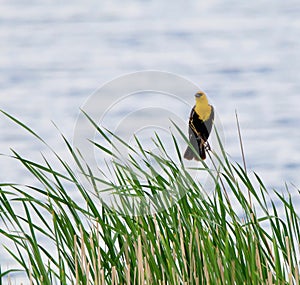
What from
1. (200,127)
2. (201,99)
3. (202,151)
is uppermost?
(201,99)

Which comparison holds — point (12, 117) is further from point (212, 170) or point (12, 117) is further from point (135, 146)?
point (212, 170)

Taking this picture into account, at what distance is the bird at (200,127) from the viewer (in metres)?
3.27

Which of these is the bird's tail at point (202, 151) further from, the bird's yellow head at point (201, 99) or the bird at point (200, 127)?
the bird's yellow head at point (201, 99)

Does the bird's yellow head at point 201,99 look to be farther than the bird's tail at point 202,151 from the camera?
Yes

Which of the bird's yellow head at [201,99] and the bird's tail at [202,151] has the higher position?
the bird's yellow head at [201,99]

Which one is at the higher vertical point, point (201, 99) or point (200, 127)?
point (201, 99)

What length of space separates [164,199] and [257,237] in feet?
1.46

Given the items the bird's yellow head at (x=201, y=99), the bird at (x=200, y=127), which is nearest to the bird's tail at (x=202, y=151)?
the bird at (x=200, y=127)

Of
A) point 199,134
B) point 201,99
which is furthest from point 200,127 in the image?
point 201,99

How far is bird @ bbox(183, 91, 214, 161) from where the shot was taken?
3.27 metres

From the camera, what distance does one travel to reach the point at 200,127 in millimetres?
3594

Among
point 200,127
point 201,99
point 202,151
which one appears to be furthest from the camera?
point 201,99

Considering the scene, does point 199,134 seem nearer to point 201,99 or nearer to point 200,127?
point 200,127

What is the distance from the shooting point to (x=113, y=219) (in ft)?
10.3
